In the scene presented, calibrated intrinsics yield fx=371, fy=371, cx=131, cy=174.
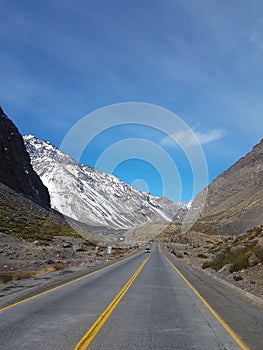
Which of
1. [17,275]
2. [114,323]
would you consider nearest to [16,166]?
[17,275]

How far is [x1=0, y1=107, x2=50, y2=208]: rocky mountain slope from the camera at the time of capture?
89.9 meters

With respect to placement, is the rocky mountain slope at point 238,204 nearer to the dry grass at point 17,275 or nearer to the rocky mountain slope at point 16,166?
the rocky mountain slope at point 16,166

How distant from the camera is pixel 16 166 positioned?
9662cm

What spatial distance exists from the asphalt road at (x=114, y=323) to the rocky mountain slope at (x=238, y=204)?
326 feet

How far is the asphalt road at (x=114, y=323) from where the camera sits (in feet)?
25.7

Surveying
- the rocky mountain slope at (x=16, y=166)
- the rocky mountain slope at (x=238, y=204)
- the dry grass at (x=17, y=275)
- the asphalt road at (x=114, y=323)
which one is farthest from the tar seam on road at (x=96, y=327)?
the rocky mountain slope at (x=238, y=204)

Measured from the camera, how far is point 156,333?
348 inches

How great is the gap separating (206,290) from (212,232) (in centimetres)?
12151

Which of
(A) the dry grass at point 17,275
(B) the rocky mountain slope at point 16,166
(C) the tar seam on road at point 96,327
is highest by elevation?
(B) the rocky mountain slope at point 16,166

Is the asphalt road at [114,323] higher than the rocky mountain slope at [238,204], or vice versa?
the rocky mountain slope at [238,204]

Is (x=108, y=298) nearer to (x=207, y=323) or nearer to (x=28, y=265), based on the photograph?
(x=207, y=323)

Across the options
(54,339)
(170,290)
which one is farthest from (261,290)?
(54,339)

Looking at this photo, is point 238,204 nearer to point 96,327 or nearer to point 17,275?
point 17,275

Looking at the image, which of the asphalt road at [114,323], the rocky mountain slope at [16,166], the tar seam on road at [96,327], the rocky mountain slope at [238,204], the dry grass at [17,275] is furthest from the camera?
the rocky mountain slope at [238,204]
